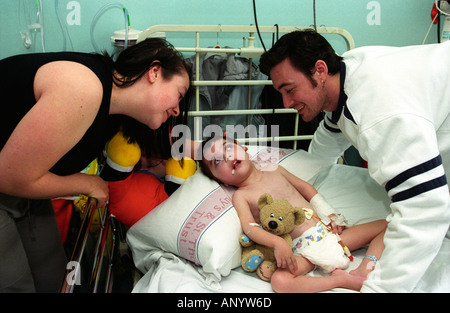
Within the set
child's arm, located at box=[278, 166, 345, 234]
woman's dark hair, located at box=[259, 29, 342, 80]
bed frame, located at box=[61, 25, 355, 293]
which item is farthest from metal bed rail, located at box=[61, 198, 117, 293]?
woman's dark hair, located at box=[259, 29, 342, 80]

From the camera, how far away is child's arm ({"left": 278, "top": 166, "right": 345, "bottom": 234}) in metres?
1.55

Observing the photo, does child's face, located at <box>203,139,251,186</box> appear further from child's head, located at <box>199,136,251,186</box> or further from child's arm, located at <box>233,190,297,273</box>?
child's arm, located at <box>233,190,297,273</box>

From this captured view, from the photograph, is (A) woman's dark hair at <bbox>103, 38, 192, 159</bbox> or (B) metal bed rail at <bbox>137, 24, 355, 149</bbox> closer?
(A) woman's dark hair at <bbox>103, 38, 192, 159</bbox>

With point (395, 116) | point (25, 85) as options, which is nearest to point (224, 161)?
point (395, 116)

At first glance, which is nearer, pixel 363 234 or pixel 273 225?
pixel 273 225

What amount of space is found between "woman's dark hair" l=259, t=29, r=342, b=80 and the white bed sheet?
0.63 metres

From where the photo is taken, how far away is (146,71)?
49.3 inches

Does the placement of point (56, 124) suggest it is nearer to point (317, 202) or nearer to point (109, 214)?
point (109, 214)

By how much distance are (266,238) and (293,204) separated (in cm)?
32

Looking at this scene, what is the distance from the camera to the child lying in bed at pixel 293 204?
130 centimetres
